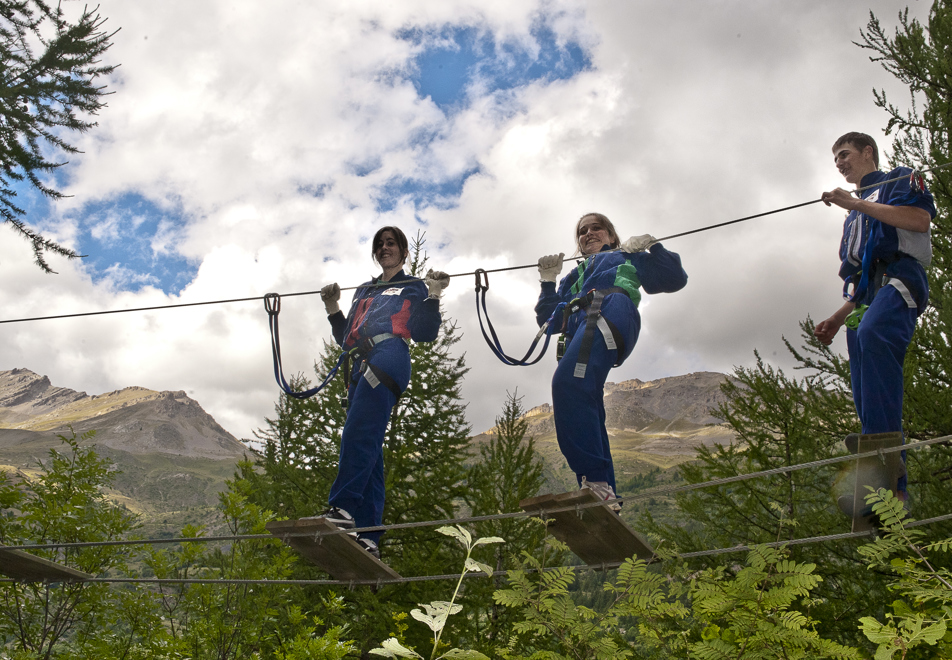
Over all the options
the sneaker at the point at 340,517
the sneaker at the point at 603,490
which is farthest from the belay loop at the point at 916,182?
the sneaker at the point at 340,517

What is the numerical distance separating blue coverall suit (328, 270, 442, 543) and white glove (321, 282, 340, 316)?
Answer: 14 cm

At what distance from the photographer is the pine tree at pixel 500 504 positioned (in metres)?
10.5

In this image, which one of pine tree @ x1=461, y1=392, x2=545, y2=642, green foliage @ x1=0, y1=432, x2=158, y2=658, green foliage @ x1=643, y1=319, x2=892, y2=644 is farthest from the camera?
pine tree @ x1=461, y1=392, x2=545, y2=642

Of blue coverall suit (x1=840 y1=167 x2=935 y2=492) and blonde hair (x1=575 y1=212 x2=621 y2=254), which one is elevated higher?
blonde hair (x1=575 y1=212 x2=621 y2=254)

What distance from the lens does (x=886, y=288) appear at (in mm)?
3648

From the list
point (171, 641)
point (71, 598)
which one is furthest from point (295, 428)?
point (171, 641)

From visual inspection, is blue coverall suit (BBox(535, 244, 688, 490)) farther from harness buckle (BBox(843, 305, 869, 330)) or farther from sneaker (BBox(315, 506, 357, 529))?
sneaker (BBox(315, 506, 357, 529))

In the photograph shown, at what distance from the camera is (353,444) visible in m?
4.41

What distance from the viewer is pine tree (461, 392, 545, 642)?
10.5 m

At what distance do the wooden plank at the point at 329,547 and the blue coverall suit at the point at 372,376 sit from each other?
24 centimetres

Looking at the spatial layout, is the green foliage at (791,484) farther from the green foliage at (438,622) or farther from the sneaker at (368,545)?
the green foliage at (438,622)

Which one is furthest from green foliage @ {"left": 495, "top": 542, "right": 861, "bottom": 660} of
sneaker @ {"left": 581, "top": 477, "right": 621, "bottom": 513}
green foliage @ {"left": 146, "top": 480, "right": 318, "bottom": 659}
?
green foliage @ {"left": 146, "top": 480, "right": 318, "bottom": 659}

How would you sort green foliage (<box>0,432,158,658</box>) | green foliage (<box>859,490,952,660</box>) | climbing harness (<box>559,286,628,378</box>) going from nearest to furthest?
green foliage (<box>859,490,952,660</box>) < climbing harness (<box>559,286,628,378</box>) < green foliage (<box>0,432,158,658</box>)

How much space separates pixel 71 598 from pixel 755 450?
881cm
